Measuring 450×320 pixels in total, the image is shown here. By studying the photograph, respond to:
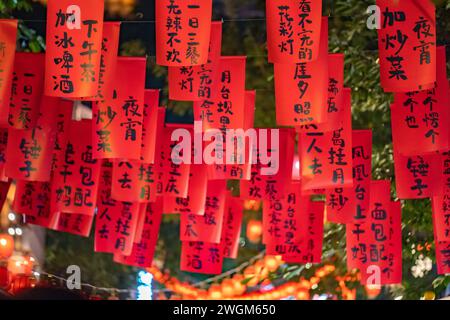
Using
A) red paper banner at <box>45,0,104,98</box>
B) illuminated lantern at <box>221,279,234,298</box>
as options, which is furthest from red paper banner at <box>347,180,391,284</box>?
illuminated lantern at <box>221,279,234,298</box>

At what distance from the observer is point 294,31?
10898 millimetres

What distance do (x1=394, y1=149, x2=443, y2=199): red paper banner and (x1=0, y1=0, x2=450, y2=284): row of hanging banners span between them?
14 millimetres

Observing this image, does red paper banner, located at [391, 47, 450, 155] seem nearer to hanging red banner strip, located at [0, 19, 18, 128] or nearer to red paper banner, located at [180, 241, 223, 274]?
hanging red banner strip, located at [0, 19, 18, 128]

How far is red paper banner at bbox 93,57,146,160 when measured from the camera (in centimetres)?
1218

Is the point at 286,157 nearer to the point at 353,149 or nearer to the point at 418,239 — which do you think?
the point at 353,149

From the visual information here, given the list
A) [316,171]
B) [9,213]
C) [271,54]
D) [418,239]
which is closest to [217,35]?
[271,54]

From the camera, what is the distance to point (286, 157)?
1410 centimetres

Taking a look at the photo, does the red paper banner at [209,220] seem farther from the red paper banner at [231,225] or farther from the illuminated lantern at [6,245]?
the illuminated lantern at [6,245]

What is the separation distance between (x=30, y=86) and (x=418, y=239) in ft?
17.9

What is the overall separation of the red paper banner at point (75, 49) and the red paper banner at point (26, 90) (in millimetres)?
1850

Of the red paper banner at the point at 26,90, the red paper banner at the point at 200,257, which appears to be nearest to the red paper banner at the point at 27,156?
→ the red paper banner at the point at 26,90

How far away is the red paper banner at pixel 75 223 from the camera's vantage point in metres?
14.9

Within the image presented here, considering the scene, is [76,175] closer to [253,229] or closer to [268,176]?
[268,176]

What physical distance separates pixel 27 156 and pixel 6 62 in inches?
62.7
